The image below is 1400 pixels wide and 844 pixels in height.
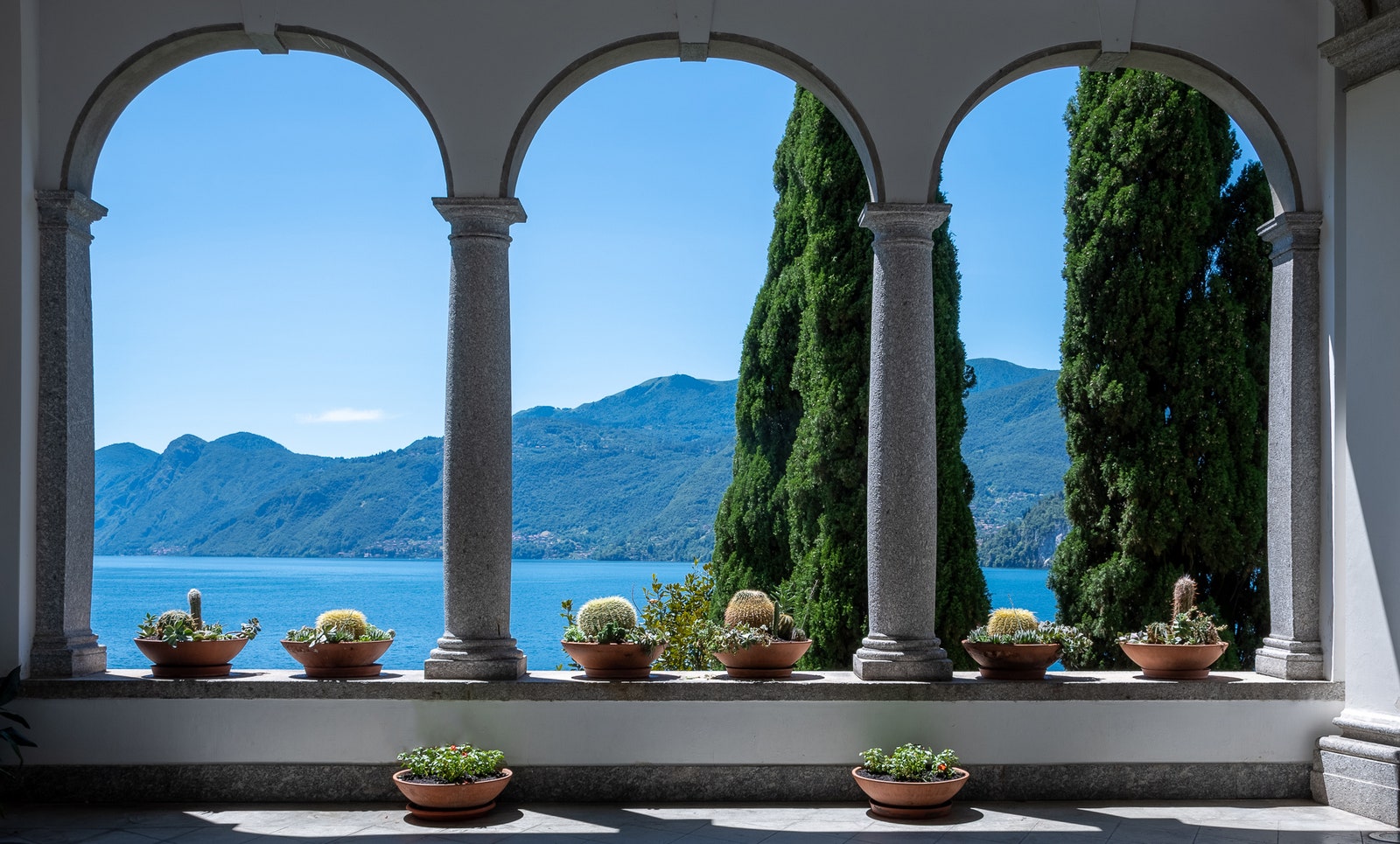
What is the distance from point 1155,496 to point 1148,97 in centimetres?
424

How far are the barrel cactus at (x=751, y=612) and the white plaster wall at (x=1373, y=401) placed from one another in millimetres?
4038

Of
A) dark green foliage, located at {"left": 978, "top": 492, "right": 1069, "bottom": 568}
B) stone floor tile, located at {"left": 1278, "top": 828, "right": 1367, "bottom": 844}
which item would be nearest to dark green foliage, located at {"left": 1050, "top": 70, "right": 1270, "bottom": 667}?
stone floor tile, located at {"left": 1278, "top": 828, "right": 1367, "bottom": 844}

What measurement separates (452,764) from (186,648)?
7.20 feet

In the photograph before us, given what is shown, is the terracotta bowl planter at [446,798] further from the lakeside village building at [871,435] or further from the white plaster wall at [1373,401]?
the white plaster wall at [1373,401]

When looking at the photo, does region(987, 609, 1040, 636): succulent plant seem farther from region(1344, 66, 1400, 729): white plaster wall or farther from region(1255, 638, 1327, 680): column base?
region(1344, 66, 1400, 729): white plaster wall

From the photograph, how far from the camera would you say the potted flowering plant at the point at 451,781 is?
7.41 metres

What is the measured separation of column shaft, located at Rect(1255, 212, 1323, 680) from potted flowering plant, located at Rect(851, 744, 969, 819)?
107 inches

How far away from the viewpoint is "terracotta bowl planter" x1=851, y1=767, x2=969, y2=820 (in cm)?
750

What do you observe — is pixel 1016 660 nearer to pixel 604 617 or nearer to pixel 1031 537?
pixel 604 617

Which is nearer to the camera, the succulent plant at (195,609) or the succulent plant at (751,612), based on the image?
the succulent plant at (195,609)

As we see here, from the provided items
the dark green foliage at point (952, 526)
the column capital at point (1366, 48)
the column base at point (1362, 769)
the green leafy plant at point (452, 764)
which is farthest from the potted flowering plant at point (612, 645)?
the column capital at point (1366, 48)

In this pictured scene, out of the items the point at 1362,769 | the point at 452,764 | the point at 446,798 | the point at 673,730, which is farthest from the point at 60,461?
the point at 1362,769

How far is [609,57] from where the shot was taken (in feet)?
27.9

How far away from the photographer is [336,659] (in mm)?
8211
